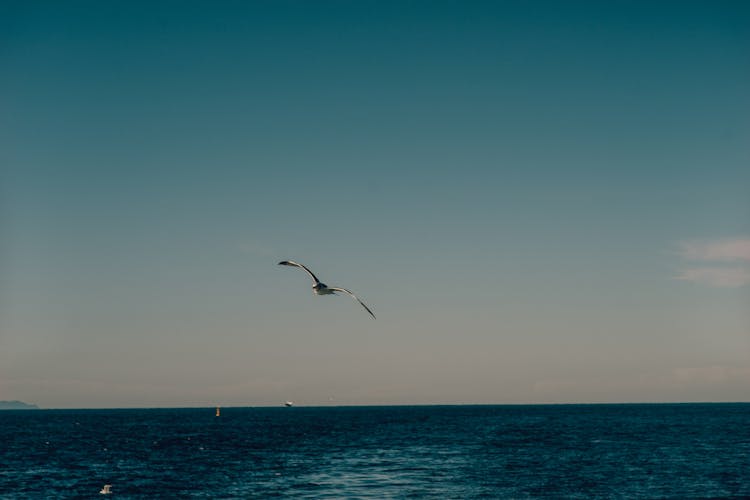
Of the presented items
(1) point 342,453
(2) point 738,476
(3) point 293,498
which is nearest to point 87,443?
(1) point 342,453

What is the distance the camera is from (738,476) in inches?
2525

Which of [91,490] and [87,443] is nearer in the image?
[91,490]

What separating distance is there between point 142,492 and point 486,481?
2772cm

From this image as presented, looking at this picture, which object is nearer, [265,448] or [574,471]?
[574,471]

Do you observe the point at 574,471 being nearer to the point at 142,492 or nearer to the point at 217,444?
the point at 142,492

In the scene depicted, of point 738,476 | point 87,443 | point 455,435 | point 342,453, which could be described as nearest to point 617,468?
point 738,476

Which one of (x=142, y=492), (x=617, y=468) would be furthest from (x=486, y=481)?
(x=142, y=492)

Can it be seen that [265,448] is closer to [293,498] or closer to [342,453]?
[342,453]

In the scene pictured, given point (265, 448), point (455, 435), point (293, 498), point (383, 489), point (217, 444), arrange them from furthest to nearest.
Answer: point (455, 435)
point (217, 444)
point (265, 448)
point (383, 489)
point (293, 498)

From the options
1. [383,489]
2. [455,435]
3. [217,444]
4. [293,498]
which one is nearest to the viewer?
[293,498]

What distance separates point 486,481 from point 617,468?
17132mm

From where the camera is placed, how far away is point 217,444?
106750 millimetres

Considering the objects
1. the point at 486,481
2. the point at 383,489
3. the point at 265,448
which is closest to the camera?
the point at 383,489

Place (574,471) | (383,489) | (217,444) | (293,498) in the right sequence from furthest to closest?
1. (217,444)
2. (574,471)
3. (383,489)
4. (293,498)
